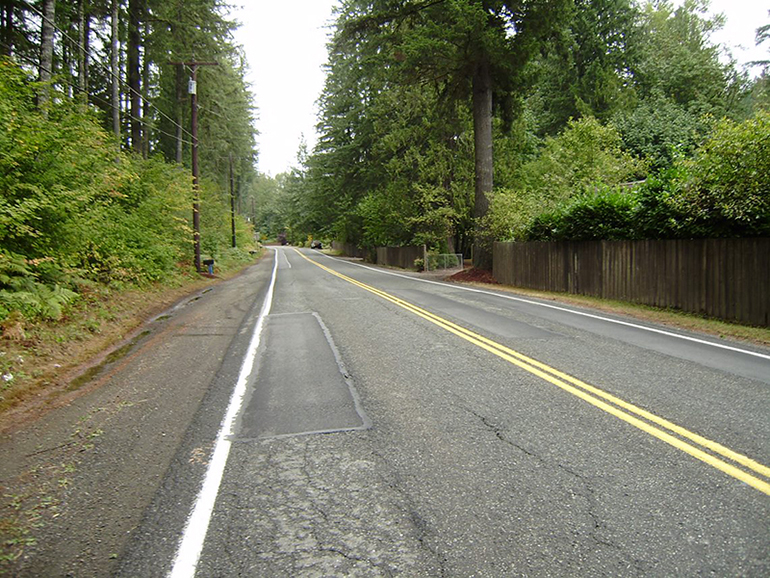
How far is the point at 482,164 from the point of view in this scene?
71.6 feet

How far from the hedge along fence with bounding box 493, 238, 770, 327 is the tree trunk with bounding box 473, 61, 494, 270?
4.53 meters

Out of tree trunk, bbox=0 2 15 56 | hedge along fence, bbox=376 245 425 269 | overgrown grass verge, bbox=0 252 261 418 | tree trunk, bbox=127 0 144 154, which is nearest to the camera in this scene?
overgrown grass verge, bbox=0 252 261 418

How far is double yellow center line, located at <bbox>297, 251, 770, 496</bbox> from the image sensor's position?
3.37 m

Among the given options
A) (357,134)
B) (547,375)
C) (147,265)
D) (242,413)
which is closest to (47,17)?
(147,265)

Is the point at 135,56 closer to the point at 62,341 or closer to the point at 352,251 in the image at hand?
the point at 62,341

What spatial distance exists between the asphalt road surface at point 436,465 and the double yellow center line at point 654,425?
2 cm

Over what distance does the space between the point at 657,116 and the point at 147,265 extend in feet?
108

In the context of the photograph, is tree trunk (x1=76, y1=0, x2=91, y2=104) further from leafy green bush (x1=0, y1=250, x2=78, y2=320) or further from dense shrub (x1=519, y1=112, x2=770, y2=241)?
dense shrub (x1=519, y1=112, x2=770, y2=241)

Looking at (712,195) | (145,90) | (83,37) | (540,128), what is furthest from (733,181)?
Answer: (540,128)

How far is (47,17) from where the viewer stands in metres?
11.4

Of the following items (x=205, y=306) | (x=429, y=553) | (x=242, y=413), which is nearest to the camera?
(x=429, y=553)

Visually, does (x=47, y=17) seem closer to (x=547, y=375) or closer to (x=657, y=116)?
(x=547, y=375)

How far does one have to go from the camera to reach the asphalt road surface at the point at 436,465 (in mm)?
2578

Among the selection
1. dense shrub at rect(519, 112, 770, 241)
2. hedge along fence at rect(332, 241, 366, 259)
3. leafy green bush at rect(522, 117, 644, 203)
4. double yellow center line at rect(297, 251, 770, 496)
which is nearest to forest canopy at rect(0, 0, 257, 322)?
double yellow center line at rect(297, 251, 770, 496)
